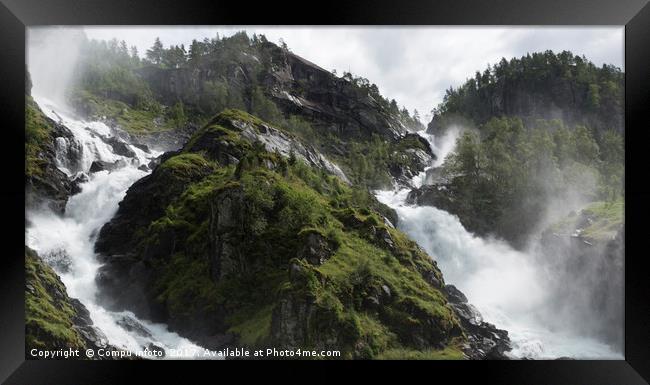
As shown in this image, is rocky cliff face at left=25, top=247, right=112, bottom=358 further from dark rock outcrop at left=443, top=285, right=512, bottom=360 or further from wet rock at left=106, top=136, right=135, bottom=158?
dark rock outcrop at left=443, top=285, right=512, bottom=360

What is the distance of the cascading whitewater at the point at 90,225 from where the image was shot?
885cm

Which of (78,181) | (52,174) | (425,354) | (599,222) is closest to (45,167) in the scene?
(52,174)

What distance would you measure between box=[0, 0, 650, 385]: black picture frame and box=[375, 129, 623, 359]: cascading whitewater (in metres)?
1.08

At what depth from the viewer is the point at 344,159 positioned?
14.3 m

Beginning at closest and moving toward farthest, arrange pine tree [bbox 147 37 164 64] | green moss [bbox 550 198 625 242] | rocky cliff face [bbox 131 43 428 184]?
green moss [bbox 550 198 625 242] < pine tree [bbox 147 37 164 64] < rocky cliff face [bbox 131 43 428 184]

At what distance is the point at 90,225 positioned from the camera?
38.2 ft

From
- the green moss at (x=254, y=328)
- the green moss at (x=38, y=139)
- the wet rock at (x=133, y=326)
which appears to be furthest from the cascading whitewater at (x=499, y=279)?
the green moss at (x=38, y=139)

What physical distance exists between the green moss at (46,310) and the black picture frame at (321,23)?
785 mm

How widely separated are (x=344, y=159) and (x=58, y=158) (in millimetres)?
6886

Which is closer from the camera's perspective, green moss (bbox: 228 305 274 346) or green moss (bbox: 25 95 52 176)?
green moss (bbox: 228 305 274 346)

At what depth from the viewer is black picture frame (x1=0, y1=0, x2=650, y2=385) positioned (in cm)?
620

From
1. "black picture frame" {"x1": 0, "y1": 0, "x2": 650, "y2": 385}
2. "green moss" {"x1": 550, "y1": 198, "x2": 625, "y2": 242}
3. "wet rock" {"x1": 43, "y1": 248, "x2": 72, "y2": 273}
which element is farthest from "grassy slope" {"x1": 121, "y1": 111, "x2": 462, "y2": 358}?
"green moss" {"x1": 550, "y1": 198, "x2": 625, "y2": 242}

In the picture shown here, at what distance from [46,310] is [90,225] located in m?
3.88

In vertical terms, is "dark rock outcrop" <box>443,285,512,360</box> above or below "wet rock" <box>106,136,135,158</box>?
below
